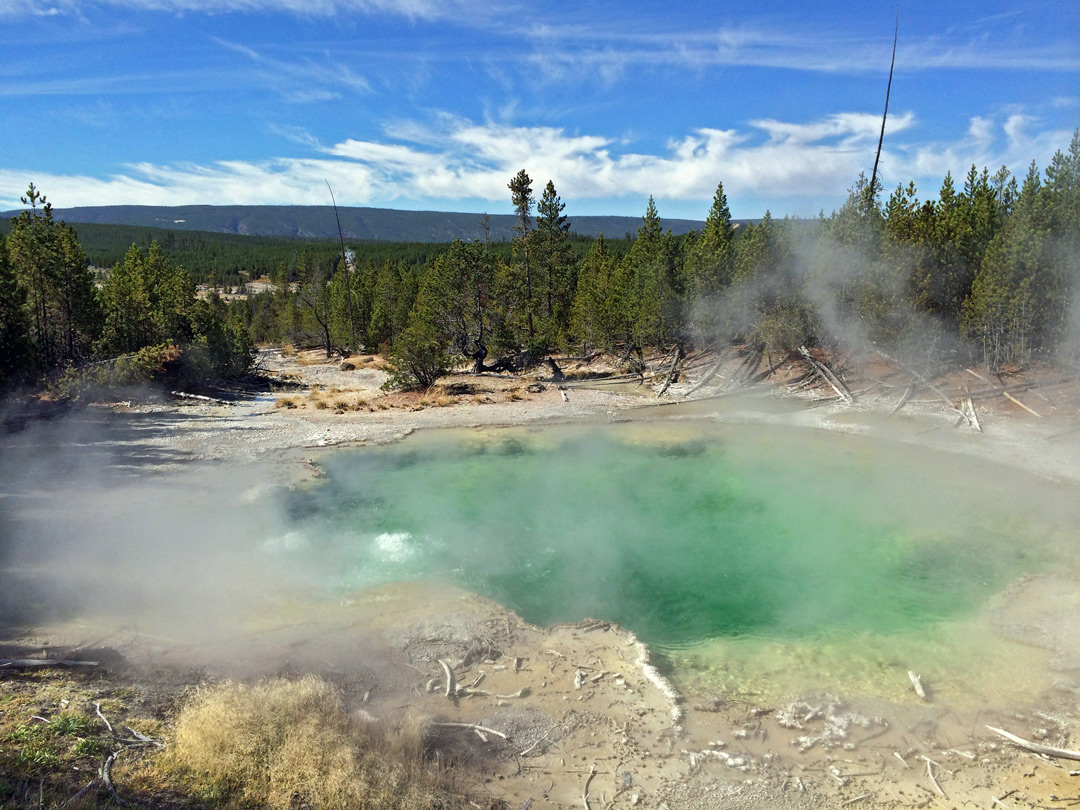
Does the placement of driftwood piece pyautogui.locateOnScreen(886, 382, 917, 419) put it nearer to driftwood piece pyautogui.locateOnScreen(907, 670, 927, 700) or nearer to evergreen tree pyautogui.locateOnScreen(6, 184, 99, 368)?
driftwood piece pyautogui.locateOnScreen(907, 670, 927, 700)

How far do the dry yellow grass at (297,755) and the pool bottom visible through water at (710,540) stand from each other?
127 inches

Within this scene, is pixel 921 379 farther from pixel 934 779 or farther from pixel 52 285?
pixel 52 285

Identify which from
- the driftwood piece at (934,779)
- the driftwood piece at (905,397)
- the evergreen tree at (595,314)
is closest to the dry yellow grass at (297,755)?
the driftwood piece at (934,779)

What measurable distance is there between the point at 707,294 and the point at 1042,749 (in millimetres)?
22742

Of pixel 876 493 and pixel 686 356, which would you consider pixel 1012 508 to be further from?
pixel 686 356

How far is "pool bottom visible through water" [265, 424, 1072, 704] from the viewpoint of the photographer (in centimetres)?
852

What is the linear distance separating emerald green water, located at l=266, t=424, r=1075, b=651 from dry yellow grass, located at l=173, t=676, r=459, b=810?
321 cm

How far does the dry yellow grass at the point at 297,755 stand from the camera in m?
4.86

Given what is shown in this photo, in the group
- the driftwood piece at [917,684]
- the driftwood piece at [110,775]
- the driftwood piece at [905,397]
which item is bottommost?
the driftwood piece at [917,684]

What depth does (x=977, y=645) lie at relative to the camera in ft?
25.7

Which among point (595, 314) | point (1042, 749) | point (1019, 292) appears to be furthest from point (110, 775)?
point (595, 314)

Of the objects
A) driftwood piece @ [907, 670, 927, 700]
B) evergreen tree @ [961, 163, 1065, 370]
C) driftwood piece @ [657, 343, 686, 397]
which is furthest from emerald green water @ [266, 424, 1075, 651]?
driftwood piece @ [657, 343, 686, 397]

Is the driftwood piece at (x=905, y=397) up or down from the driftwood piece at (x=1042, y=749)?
up

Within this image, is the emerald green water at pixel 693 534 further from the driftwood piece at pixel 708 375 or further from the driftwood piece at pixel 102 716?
the driftwood piece at pixel 708 375
